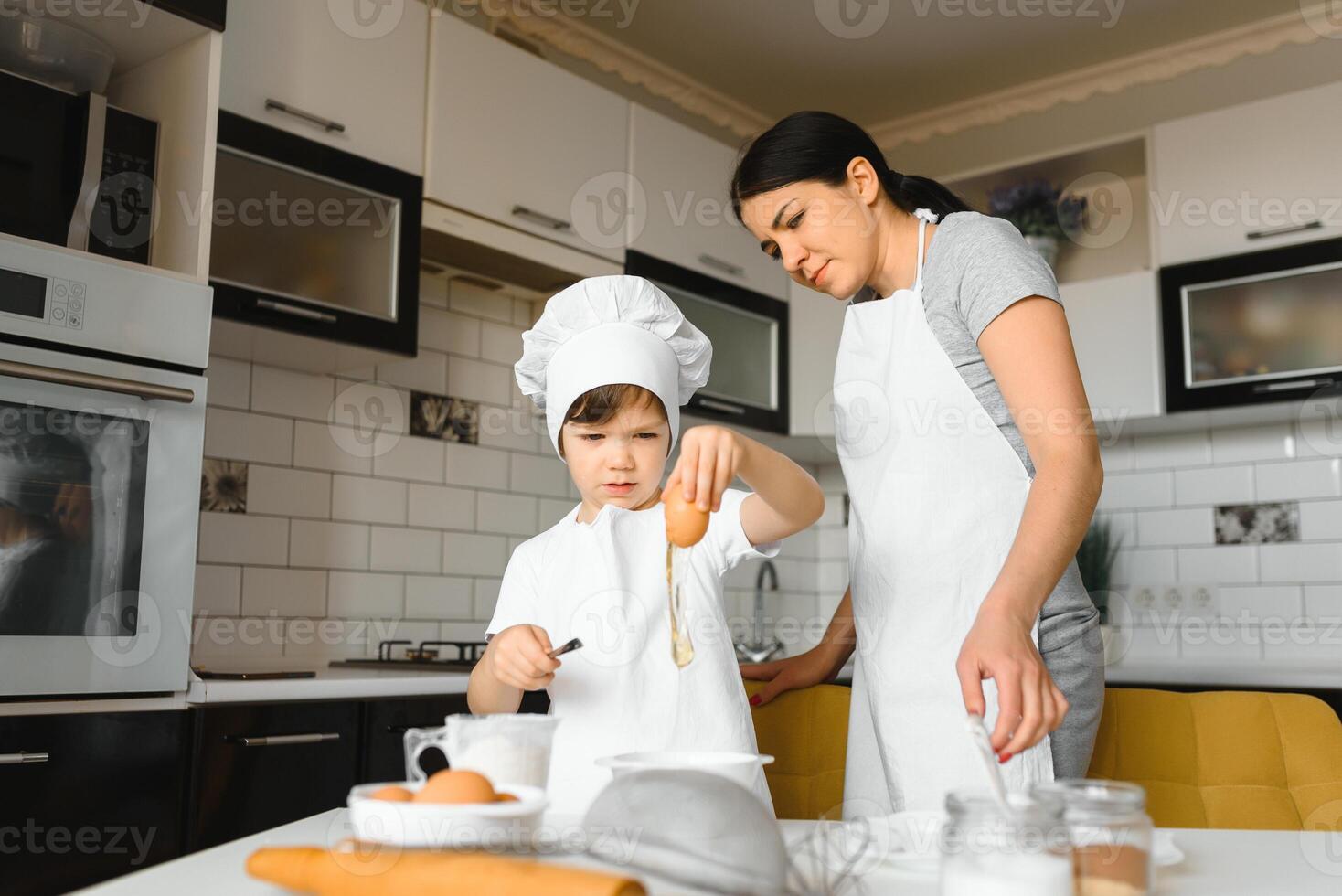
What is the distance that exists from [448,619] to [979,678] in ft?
6.53

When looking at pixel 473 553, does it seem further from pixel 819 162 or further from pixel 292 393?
pixel 819 162

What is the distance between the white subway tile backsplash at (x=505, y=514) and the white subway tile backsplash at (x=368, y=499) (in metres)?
0.24

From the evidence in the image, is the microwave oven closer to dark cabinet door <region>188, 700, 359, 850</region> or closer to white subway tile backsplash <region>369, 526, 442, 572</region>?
dark cabinet door <region>188, 700, 359, 850</region>

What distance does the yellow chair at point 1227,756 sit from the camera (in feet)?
4.36

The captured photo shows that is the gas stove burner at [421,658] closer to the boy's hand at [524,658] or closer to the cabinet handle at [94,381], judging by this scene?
the cabinet handle at [94,381]

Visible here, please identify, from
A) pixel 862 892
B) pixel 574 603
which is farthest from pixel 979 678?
pixel 574 603

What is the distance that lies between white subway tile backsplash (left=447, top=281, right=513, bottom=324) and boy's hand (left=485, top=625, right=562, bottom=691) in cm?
187

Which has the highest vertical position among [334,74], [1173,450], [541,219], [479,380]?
[334,74]

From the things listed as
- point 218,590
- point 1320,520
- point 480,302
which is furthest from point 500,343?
point 1320,520

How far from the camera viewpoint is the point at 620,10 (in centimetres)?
312

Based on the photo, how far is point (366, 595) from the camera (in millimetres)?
2592

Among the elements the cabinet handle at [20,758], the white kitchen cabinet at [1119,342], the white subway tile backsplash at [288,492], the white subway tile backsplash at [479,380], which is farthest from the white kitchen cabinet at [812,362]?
the cabinet handle at [20,758]

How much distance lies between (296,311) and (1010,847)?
5.87 feet

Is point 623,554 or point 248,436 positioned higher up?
point 248,436
